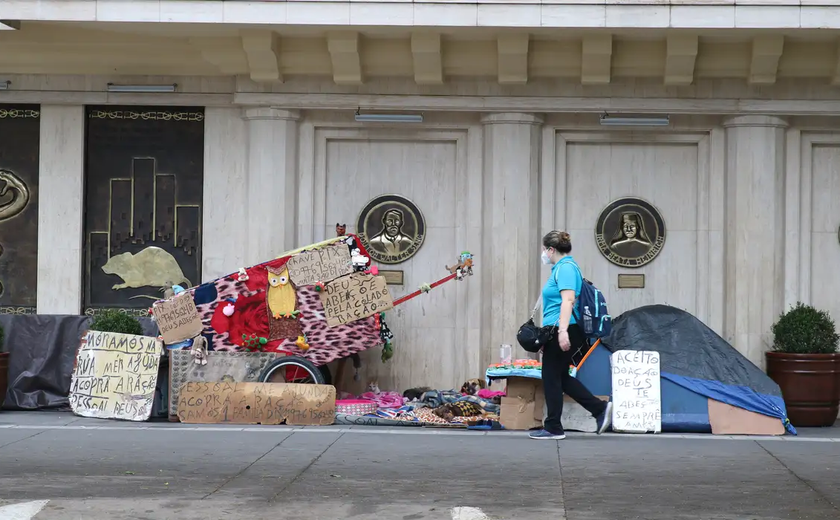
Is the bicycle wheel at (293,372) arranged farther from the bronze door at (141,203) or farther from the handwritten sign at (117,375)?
the bronze door at (141,203)

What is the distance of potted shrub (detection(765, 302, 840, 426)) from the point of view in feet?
40.7


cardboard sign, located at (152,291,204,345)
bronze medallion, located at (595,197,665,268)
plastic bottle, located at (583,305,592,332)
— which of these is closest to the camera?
plastic bottle, located at (583,305,592,332)

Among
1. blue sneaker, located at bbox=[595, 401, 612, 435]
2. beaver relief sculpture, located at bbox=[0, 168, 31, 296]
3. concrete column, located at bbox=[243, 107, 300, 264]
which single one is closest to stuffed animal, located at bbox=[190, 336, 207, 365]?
concrete column, located at bbox=[243, 107, 300, 264]

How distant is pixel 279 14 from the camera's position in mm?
12430

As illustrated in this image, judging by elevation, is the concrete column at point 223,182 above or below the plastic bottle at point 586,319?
above

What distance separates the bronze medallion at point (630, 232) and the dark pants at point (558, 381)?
2.78m

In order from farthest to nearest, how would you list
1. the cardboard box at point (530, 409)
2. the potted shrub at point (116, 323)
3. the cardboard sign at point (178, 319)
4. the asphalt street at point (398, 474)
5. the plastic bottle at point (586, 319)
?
the potted shrub at point (116, 323) → the cardboard sign at point (178, 319) → the cardboard box at point (530, 409) → the plastic bottle at point (586, 319) → the asphalt street at point (398, 474)

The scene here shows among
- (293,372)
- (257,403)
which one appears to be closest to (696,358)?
(293,372)

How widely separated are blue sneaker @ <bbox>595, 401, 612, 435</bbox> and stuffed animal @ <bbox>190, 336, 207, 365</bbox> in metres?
4.01

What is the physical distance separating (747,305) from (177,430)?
6.37m

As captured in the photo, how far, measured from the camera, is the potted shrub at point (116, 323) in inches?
491

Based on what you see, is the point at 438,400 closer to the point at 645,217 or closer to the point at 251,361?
the point at 251,361

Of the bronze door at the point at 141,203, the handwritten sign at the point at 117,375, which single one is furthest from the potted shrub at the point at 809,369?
the bronze door at the point at 141,203

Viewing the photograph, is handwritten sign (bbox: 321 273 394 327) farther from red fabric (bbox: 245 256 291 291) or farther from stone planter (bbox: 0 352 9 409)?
stone planter (bbox: 0 352 9 409)
